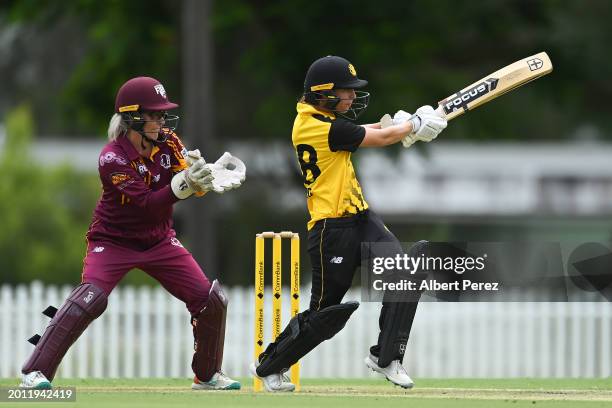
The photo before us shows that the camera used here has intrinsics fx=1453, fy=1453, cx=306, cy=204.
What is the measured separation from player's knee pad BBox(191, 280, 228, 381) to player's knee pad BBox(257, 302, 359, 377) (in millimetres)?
350

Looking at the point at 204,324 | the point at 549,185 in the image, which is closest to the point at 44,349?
the point at 204,324

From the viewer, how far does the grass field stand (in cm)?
761

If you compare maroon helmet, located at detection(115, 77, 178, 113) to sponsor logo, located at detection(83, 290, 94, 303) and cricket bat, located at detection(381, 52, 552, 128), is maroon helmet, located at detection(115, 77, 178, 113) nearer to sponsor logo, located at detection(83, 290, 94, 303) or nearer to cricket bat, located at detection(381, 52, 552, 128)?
sponsor logo, located at detection(83, 290, 94, 303)

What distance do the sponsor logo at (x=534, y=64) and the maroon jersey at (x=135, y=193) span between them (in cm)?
209

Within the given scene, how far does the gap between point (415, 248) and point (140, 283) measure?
11601mm

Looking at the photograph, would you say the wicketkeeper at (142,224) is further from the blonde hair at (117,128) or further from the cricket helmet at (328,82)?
the cricket helmet at (328,82)

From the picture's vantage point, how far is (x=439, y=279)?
8320 mm

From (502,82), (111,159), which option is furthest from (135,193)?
(502,82)

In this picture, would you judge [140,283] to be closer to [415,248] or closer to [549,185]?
[415,248]

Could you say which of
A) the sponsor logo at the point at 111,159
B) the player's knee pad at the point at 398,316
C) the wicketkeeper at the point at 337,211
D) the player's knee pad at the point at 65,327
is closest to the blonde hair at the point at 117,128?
the sponsor logo at the point at 111,159

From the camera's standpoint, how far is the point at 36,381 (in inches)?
311

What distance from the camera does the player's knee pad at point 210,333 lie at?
27.6 ft

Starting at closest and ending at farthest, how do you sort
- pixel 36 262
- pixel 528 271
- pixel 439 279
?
pixel 439 279 < pixel 528 271 < pixel 36 262

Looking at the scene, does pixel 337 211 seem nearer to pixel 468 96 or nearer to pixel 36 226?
pixel 468 96
